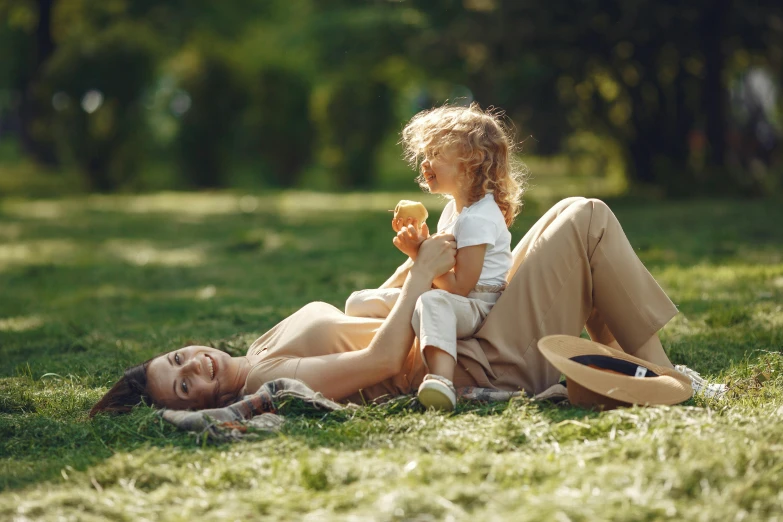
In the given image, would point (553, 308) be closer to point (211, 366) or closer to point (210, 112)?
point (211, 366)

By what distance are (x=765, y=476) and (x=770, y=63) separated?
15763mm

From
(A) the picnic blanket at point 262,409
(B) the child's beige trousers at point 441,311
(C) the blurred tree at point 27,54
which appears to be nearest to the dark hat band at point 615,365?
(A) the picnic blanket at point 262,409

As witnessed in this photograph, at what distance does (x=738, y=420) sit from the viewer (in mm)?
3689

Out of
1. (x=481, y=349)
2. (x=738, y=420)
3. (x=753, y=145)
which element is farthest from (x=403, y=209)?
(x=753, y=145)

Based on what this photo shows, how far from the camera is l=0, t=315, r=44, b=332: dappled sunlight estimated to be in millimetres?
7090

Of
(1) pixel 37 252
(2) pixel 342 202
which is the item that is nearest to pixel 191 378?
(1) pixel 37 252

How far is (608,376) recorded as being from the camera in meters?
3.92

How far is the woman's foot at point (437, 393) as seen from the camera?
13.0 ft

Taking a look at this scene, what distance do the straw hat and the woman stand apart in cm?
21

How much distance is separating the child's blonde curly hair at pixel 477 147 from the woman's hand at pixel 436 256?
29 cm

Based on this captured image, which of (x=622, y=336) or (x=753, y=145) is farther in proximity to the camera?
(x=753, y=145)

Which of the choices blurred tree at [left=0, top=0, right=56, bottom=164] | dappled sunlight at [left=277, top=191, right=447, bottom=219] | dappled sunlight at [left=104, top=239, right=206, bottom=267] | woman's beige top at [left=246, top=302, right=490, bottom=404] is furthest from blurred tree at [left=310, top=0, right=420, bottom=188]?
woman's beige top at [left=246, top=302, right=490, bottom=404]

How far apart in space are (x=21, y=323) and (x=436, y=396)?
459 cm

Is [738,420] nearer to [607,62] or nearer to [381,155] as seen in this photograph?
[607,62]
